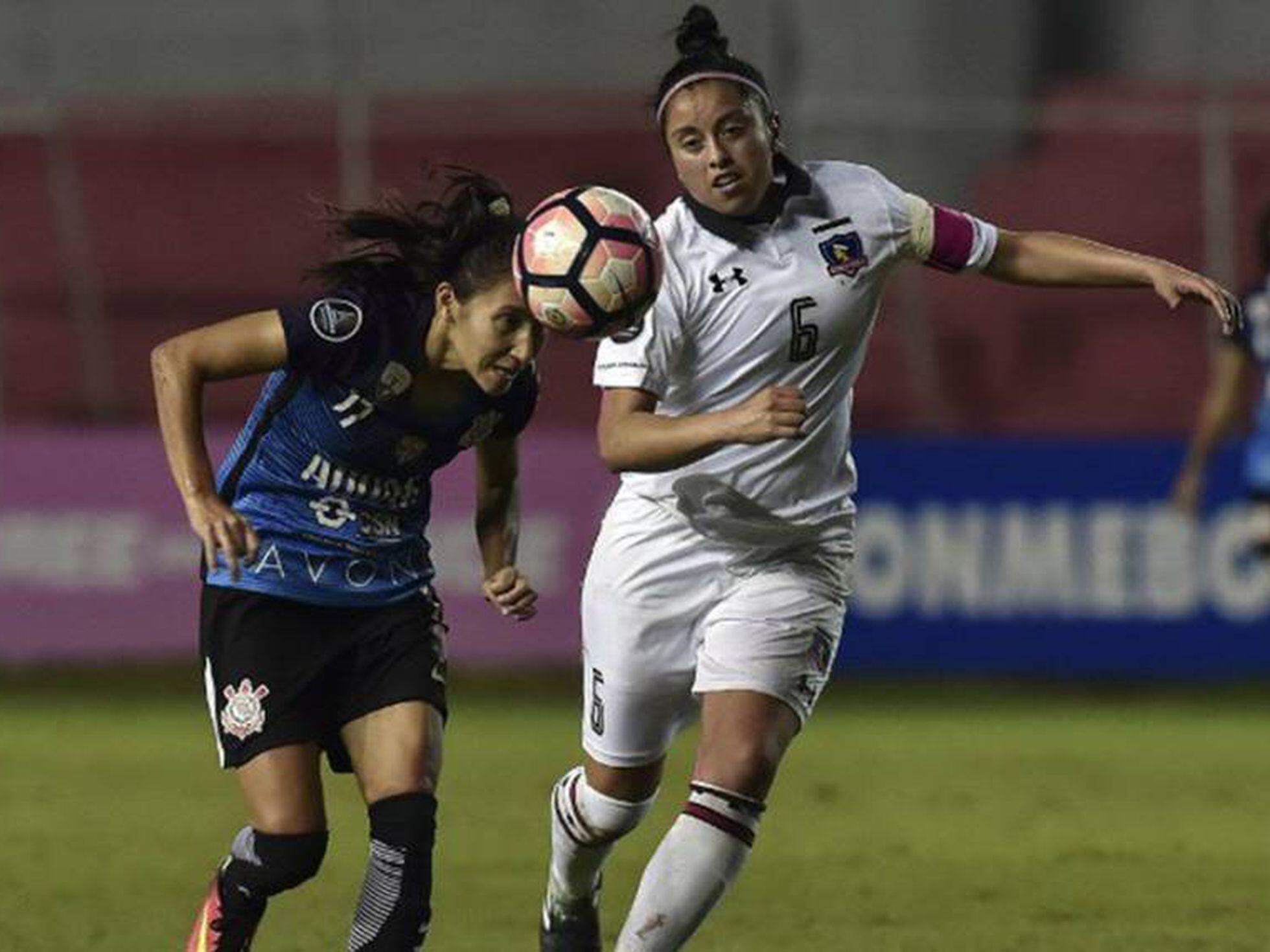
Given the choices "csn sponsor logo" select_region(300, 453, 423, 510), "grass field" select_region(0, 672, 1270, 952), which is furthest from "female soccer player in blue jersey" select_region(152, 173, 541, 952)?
"grass field" select_region(0, 672, 1270, 952)

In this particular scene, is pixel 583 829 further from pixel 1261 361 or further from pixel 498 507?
pixel 1261 361

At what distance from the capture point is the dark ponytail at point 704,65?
7.50 metres

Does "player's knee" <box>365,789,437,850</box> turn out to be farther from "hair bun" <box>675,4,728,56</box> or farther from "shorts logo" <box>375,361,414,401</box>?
"hair bun" <box>675,4,728,56</box>

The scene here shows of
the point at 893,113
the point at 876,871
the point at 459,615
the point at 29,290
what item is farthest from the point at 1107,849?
the point at 29,290

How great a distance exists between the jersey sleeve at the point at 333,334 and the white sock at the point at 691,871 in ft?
4.23

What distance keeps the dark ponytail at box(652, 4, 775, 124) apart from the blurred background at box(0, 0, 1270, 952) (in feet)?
3.49

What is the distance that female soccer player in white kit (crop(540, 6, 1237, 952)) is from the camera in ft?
24.6

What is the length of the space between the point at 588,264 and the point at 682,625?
1.30 m

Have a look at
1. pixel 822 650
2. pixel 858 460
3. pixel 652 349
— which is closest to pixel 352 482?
pixel 652 349

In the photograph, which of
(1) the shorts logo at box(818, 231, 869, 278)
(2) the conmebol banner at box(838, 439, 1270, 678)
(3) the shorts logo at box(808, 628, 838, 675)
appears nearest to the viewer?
(1) the shorts logo at box(818, 231, 869, 278)

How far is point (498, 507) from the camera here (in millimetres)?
8023

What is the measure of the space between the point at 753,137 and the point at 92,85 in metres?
14.6

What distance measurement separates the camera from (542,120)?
20156mm

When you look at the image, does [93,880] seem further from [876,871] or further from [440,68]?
[440,68]
